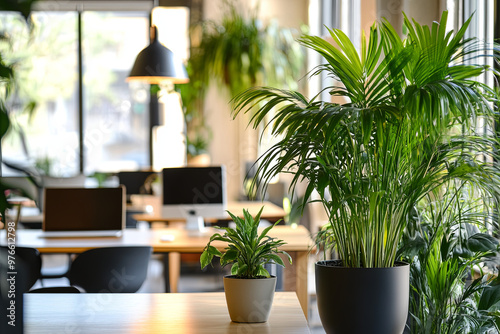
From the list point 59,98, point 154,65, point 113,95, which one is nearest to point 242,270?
point 154,65

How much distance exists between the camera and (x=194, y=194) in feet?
14.9

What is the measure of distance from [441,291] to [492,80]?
131 centimetres

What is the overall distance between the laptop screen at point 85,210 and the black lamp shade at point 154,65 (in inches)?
43.0

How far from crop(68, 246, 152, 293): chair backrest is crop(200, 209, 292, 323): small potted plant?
4.70ft

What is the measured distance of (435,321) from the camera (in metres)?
2.82

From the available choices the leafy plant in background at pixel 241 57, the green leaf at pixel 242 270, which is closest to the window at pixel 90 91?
the leafy plant in background at pixel 241 57

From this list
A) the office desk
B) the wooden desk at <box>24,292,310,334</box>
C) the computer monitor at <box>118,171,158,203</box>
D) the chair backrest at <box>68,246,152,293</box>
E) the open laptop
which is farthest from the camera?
the computer monitor at <box>118,171,158,203</box>

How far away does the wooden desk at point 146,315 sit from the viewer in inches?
85.7

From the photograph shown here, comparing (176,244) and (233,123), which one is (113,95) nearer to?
(233,123)

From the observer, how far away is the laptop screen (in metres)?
4.27

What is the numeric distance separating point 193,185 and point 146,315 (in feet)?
7.33

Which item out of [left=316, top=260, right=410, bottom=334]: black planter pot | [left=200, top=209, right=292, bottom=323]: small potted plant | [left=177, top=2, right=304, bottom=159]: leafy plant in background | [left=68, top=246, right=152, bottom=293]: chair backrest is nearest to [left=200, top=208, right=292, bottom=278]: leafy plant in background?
[left=200, top=209, right=292, bottom=323]: small potted plant

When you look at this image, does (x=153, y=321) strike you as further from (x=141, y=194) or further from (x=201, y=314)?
(x=141, y=194)

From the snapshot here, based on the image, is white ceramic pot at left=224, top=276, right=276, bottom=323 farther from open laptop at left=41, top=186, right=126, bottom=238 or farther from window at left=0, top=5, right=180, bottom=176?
window at left=0, top=5, right=180, bottom=176
